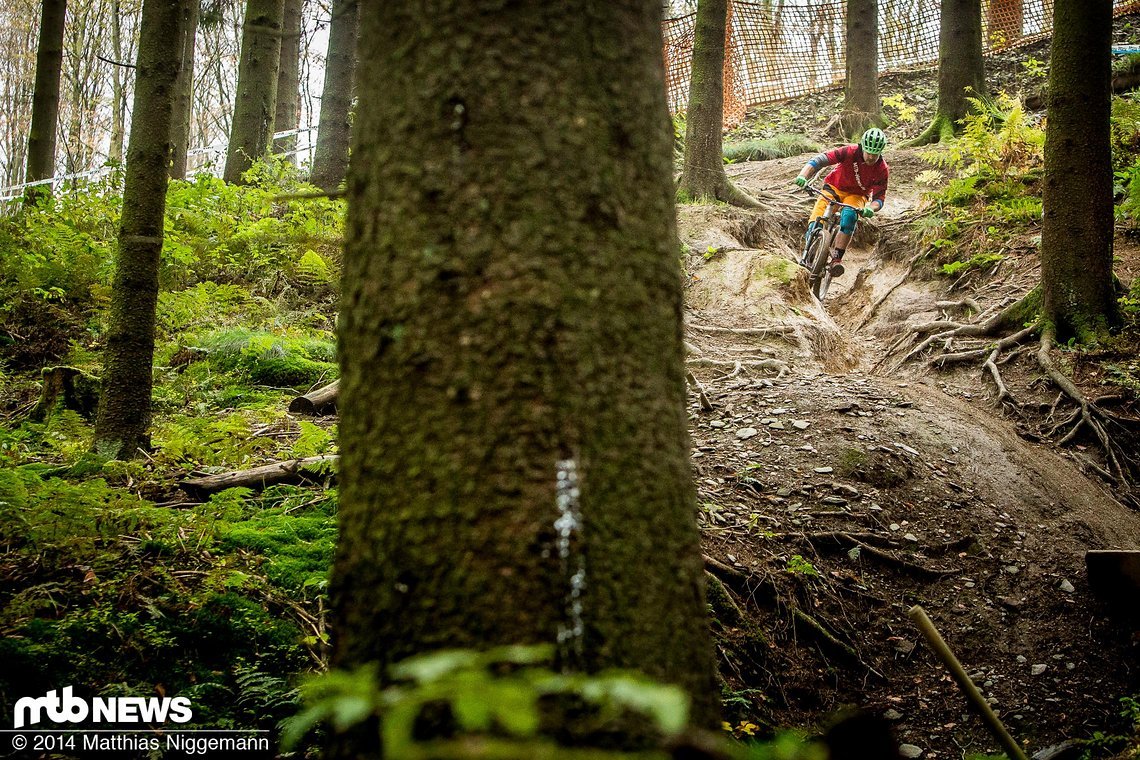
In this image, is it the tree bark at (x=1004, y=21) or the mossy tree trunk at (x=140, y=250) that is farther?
the tree bark at (x=1004, y=21)

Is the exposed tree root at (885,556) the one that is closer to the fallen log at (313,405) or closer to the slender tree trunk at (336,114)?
the fallen log at (313,405)

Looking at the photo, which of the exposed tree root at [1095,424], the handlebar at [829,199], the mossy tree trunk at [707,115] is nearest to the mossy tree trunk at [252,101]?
the mossy tree trunk at [707,115]

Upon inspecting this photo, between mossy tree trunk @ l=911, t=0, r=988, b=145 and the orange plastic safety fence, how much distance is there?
15.9ft

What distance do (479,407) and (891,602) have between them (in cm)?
377

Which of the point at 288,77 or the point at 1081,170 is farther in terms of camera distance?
the point at 288,77

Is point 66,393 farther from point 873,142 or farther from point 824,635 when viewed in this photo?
point 873,142

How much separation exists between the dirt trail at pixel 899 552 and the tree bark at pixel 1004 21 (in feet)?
50.3

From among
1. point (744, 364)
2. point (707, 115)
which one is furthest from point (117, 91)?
point (744, 364)

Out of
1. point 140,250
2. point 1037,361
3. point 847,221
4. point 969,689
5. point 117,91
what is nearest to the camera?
point 969,689

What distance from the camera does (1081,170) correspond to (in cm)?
665

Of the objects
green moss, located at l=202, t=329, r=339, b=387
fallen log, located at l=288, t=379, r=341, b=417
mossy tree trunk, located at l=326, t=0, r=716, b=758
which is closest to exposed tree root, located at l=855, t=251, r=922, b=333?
green moss, located at l=202, t=329, r=339, b=387

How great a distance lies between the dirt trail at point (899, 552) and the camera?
3.54 metres

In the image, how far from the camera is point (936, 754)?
3260 mm

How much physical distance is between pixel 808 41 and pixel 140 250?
64.8 ft
